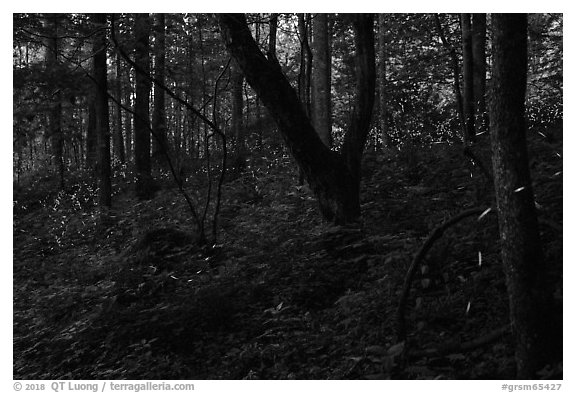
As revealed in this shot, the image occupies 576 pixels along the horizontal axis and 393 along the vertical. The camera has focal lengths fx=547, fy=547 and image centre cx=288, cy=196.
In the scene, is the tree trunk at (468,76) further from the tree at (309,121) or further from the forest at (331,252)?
the tree at (309,121)

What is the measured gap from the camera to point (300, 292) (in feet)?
20.4

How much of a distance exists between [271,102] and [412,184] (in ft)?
10.1

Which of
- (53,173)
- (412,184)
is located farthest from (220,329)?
(53,173)

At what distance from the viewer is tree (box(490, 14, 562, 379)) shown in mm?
3635

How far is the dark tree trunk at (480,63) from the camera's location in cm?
1090

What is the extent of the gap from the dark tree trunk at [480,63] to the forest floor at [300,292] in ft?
4.85

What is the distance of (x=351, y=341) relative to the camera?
16.4ft

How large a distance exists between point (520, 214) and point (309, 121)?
13.5ft

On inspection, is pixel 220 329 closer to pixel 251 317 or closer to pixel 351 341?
pixel 251 317

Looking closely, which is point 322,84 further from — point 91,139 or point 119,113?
point 119,113

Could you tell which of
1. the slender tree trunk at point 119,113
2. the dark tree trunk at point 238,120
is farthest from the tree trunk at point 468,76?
the slender tree trunk at point 119,113

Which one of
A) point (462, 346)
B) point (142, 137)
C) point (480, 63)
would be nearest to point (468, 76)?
point (480, 63)

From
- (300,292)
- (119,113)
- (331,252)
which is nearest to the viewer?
(300,292)

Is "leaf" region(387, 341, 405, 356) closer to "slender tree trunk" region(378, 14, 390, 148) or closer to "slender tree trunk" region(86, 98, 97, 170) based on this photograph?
"slender tree trunk" region(378, 14, 390, 148)
